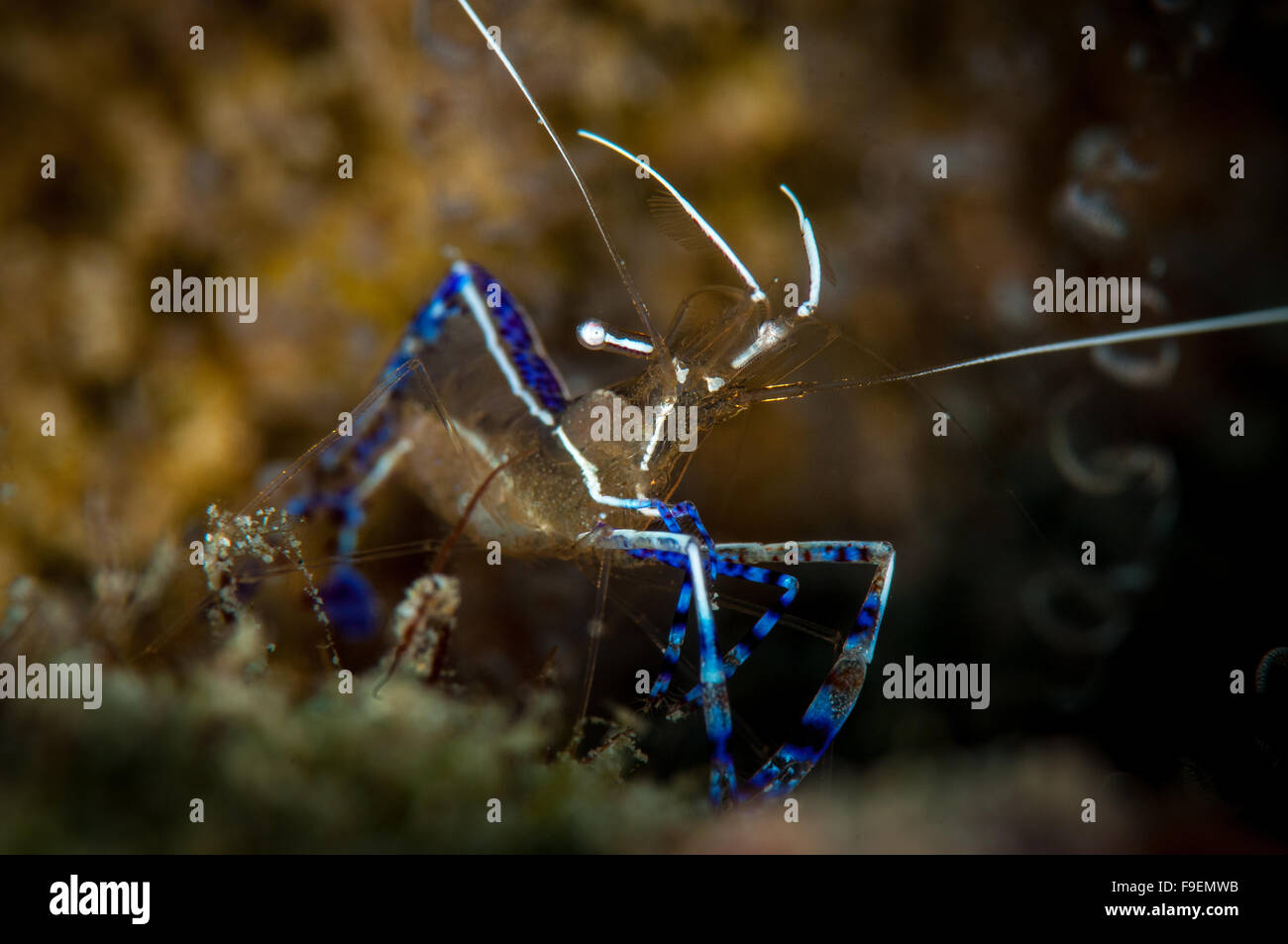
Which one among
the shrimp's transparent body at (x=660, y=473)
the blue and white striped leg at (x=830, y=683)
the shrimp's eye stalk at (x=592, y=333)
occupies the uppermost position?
the shrimp's eye stalk at (x=592, y=333)

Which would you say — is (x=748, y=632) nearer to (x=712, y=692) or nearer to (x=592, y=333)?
(x=712, y=692)

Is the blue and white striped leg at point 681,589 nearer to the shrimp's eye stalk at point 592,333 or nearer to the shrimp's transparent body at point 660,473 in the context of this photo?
the shrimp's transparent body at point 660,473

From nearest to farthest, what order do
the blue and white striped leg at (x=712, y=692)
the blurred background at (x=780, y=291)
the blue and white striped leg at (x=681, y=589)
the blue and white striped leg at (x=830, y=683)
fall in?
1. the blue and white striped leg at (x=712, y=692)
2. the blue and white striped leg at (x=830, y=683)
3. the blue and white striped leg at (x=681, y=589)
4. the blurred background at (x=780, y=291)

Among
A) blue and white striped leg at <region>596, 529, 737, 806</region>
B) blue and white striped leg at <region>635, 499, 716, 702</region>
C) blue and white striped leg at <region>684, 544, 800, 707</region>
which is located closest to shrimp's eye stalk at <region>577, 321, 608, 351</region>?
blue and white striped leg at <region>635, 499, 716, 702</region>

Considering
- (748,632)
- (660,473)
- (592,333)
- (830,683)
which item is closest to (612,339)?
(592,333)

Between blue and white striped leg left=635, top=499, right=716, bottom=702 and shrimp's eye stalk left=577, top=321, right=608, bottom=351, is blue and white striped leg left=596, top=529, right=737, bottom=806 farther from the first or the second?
shrimp's eye stalk left=577, top=321, right=608, bottom=351

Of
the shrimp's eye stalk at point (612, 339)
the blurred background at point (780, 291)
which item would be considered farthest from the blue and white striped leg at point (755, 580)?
the shrimp's eye stalk at point (612, 339)
